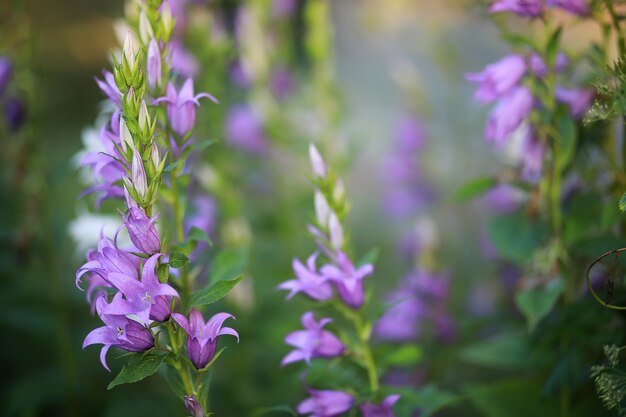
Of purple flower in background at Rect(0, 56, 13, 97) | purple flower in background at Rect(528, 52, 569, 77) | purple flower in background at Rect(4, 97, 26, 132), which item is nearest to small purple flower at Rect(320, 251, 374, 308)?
purple flower in background at Rect(528, 52, 569, 77)

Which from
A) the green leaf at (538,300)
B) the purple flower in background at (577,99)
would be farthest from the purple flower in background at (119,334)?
the purple flower in background at (577,99)

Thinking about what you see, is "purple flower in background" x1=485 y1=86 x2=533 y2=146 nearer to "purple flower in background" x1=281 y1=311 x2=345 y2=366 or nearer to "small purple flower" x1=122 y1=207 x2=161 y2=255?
"purple flower in background" x1=281 y1=311 x2=345 y2=366

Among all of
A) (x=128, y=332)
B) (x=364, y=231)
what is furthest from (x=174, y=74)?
(x=364, y=231)

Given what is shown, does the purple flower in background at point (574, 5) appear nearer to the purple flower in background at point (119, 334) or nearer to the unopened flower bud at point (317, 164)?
the unopened flower bud at point (317, 164)

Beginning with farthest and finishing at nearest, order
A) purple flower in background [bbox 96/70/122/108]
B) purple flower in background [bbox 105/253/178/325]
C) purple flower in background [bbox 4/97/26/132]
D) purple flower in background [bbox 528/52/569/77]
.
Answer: purple flower in background [bbox 4/97/26/132] → purple flower in background [bbox 528/52/569/77] → purple flower in background [bbox 96/70/122/108] → purple flower in background [bbox 105/253/178/325]

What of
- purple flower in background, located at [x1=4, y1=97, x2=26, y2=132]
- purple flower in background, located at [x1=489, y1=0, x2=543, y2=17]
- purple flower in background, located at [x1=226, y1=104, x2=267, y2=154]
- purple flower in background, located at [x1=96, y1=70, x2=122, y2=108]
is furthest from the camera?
purple flower in background, located at [x1=226, y1=104, x2=267, y2=154]

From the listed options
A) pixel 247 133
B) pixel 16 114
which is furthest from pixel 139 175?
pixel 247 133
